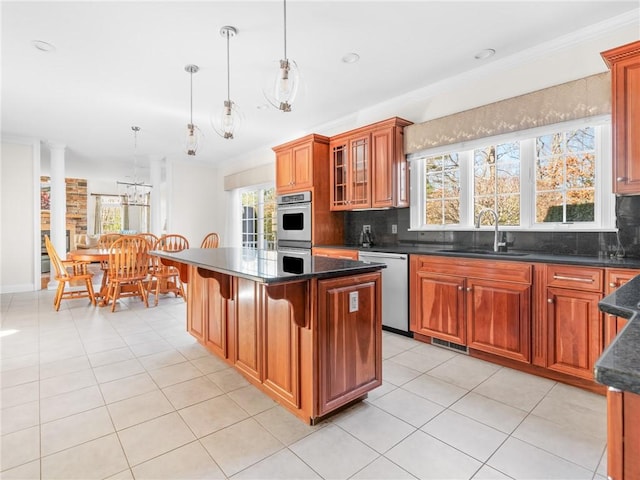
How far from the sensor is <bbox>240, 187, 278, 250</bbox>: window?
20.5 ft

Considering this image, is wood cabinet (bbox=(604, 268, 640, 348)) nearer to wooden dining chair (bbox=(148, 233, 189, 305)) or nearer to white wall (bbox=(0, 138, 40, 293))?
wooden dining chair (bbox=(148, 233, 189, 305))

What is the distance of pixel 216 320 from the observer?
2674mm

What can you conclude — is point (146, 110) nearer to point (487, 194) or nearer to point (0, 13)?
point (0, 13)

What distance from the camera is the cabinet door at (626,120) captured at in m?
2.07

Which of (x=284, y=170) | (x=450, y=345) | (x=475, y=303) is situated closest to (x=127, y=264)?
(x=284, y=170)

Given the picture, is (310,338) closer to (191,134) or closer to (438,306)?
(438,306)

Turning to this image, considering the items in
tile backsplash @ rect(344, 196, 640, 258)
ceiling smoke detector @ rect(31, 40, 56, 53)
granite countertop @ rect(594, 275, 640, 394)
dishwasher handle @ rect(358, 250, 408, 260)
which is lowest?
granite countertop @ rect(594, 275, 640, 394)

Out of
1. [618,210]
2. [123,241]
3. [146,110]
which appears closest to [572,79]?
[618,210]

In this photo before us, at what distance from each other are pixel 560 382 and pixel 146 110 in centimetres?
506

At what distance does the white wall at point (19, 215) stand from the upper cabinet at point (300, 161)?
14.1ft

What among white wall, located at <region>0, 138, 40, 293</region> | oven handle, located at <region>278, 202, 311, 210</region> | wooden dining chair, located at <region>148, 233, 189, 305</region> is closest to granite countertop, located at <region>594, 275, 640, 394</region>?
oven handle, located at <region>278, 202, 311, 210</region>

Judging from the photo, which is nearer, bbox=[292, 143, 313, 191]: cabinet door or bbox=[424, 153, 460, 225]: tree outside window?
bbox=[424, 153, 460, 225]: tree outside window

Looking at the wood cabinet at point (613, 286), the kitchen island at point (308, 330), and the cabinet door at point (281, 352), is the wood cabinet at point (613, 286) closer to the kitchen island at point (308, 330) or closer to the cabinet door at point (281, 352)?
the kitchen island at point (308, 330)

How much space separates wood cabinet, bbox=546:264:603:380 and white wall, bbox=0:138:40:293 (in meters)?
7.18
